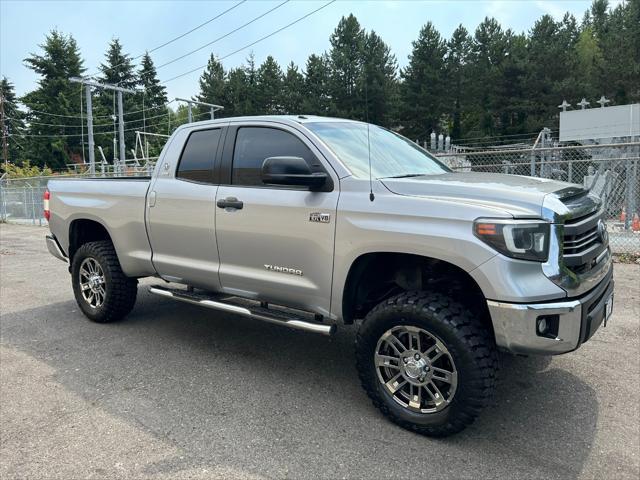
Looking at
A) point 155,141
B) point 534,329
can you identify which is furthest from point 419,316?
point 155,141

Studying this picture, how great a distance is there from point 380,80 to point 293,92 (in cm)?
1072

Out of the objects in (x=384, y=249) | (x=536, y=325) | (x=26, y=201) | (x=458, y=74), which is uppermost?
(x=458, y=74)

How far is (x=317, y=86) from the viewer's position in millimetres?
52656

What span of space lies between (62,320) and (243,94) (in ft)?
183

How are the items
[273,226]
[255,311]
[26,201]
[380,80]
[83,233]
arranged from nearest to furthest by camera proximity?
[273,226], [255,311], [83,233], [26,201], [380,80]

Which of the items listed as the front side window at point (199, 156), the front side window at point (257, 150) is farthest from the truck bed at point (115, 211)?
the front side window at point (257, 150)

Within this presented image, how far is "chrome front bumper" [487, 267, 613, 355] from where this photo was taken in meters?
2.81

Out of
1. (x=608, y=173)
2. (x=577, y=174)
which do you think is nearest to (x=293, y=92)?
(x=577, y=174)

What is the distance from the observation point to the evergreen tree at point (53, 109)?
61531 millimetres

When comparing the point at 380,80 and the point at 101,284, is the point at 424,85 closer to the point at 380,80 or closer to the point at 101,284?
the point at 380,80

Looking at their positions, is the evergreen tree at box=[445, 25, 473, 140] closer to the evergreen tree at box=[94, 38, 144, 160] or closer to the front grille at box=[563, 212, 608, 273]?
the evergreen tree at box=[94, 38, 144, 160]

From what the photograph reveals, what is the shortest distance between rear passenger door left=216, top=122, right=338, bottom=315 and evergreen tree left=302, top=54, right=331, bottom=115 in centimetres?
4741

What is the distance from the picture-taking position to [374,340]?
11.0ft

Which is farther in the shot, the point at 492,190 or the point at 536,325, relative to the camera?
the point at 492,190
